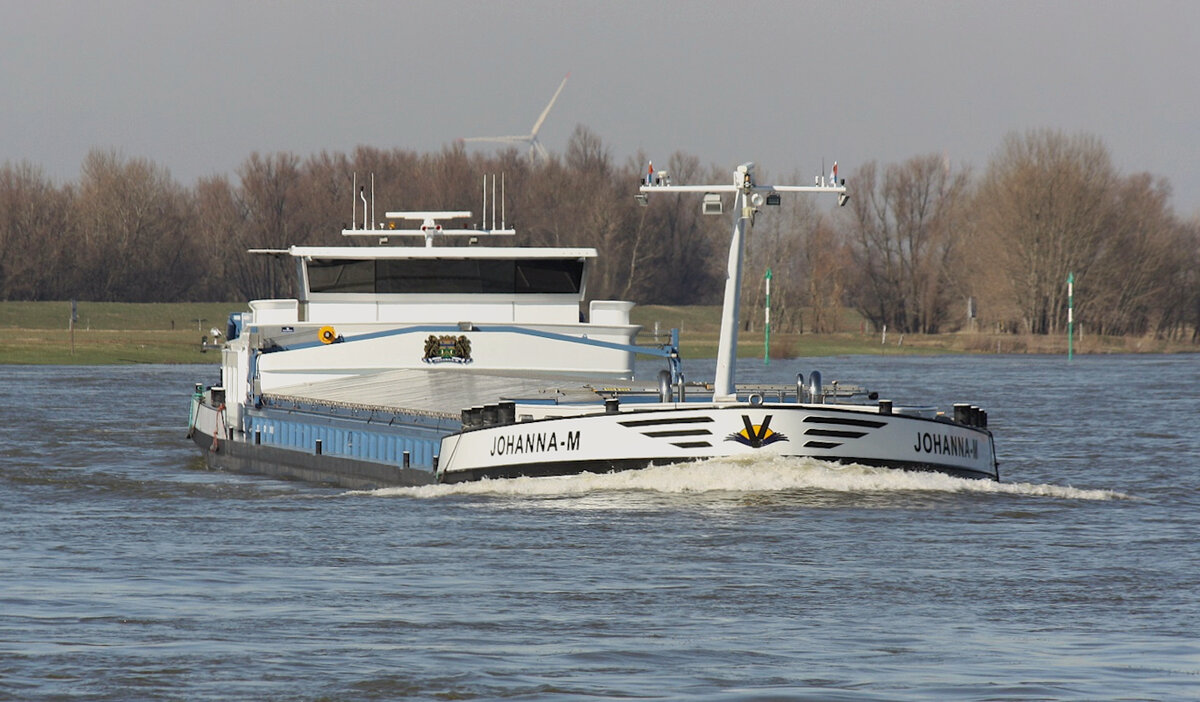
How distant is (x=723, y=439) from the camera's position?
19875mm

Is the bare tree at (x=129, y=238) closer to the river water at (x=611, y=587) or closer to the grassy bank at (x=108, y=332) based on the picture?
the grassy bank at (x=108, y=332)

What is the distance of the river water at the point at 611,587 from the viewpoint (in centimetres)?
1124

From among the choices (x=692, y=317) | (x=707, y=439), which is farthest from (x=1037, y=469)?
(x=692, y=317)

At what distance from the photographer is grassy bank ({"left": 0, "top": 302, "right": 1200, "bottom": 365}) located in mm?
79812

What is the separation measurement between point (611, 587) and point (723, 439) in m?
5.28

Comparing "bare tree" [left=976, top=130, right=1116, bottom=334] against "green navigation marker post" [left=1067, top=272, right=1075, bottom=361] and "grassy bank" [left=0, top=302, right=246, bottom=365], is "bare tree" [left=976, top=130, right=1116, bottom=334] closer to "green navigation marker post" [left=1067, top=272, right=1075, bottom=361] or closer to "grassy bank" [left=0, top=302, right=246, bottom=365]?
"green navigation marker post" [left=1067, top=272, right=1075, bottom=361]

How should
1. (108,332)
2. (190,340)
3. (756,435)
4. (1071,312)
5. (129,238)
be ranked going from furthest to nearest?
(129,238), (1071,312), (108,332), (190,340), (756,435)


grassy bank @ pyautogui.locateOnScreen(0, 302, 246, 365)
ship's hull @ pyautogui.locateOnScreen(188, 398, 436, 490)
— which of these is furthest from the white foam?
grassy bank @ pyautogui.locateOnScreen(0, 302, 246, 365)

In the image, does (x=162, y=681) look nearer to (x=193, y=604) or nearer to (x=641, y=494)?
(x=193, y=604)

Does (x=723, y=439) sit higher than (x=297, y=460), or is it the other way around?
(x=723, y=439)

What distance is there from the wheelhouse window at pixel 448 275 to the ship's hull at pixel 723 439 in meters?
8.62

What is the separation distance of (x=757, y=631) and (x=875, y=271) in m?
109

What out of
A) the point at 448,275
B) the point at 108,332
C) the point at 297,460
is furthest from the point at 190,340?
the point at 297,460

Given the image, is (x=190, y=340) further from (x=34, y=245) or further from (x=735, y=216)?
(x=735, y=216)
